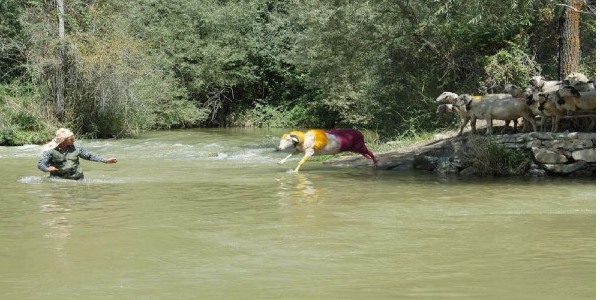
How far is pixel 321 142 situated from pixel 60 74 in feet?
54.1

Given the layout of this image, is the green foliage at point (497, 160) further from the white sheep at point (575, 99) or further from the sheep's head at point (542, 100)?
the white sheep at point (575, 99)

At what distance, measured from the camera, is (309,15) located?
3325 centimetres

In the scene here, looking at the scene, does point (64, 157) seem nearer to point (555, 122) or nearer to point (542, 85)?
point (555, 122)

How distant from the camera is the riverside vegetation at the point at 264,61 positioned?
938 inches

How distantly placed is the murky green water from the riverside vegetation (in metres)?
5.20

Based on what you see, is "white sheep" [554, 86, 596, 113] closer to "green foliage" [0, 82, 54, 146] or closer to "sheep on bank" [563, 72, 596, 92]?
"sheep on bank" [563, 72, 596, 92]

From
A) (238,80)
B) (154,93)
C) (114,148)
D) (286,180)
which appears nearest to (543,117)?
(286,180)

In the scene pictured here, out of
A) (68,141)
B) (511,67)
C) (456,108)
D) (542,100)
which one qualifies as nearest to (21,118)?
(68,141)

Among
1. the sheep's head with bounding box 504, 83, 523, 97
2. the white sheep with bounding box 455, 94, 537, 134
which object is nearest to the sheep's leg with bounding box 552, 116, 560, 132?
the white sheep with bounding box 455, 94, 537, 134

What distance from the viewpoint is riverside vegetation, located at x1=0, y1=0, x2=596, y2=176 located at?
2381cm

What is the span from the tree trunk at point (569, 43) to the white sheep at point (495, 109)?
8.80ft

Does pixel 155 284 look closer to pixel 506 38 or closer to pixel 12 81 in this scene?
pixel 506 38

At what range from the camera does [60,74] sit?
31422mm

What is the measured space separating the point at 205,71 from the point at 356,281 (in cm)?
3693
